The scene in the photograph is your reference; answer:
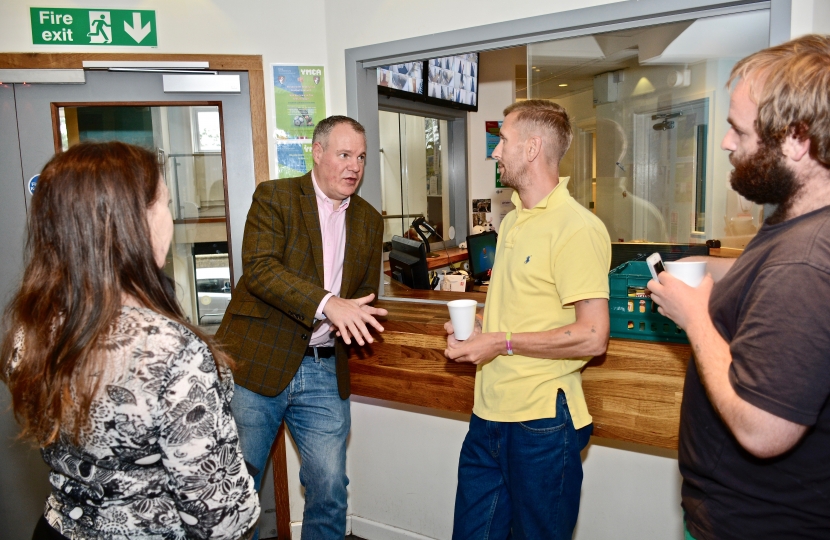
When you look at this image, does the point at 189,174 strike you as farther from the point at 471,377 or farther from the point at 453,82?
the point at 453,82

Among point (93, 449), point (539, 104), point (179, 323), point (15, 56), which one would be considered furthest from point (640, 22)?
point (15, 56)

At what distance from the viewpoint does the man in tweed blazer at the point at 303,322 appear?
85.8 inches

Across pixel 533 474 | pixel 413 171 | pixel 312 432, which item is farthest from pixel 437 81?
pixel 533 474

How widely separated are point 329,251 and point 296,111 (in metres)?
0.77

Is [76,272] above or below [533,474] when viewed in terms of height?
above

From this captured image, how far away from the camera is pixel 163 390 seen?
1008 mm

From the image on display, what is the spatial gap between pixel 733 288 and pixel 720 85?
214 centimetres

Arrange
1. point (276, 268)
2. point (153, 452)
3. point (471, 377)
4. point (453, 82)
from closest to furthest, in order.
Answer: point (153, 452), point (276, 268), point (471, 377), point (453, 82)

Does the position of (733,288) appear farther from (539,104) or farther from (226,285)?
(226,285)

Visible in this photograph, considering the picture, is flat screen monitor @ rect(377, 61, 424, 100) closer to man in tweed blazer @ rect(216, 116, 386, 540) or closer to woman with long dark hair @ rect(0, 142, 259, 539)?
man in tweed blazer @ rect(216, 116, 386, 540)

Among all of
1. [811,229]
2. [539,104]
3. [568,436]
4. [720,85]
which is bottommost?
[568,436]

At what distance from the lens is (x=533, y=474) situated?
1708mm

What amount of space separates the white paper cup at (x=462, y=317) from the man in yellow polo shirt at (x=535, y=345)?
0.10ft

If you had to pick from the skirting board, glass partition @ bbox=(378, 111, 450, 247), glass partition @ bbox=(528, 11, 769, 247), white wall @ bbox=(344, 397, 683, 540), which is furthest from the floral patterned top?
glass partition @ bbox=(378, 111, 450, 247)
